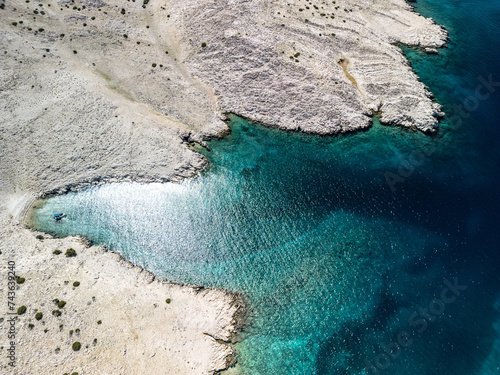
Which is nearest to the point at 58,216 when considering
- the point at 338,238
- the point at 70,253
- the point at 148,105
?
the point at 70,253

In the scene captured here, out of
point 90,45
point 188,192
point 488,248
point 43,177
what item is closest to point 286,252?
point 188,192

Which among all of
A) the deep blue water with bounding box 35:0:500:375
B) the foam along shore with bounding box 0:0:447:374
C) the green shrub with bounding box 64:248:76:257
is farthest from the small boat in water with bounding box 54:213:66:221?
the green shrub with bounding box 64:248:76:257

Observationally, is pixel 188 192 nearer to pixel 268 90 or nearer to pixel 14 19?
pixel 268 90

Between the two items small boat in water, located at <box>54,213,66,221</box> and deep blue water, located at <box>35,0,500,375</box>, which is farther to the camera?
small boat in water, located at <box>54,213,66,221</box>

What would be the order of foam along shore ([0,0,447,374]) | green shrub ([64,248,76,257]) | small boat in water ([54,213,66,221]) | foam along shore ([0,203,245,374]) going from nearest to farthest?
foam along shore ([0,203,245,374]) < foam along shore ([0,0,447,374]) < green shrub ([64,248,76,257]) < small boat in water ([54,213,66,221])

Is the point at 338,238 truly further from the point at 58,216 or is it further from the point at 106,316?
the point at 58,216

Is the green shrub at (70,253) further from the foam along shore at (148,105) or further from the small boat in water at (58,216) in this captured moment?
the small boat in water at (58,216)

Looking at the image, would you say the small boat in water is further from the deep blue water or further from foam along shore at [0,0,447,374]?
foam along shore at [0,0,447,374]
